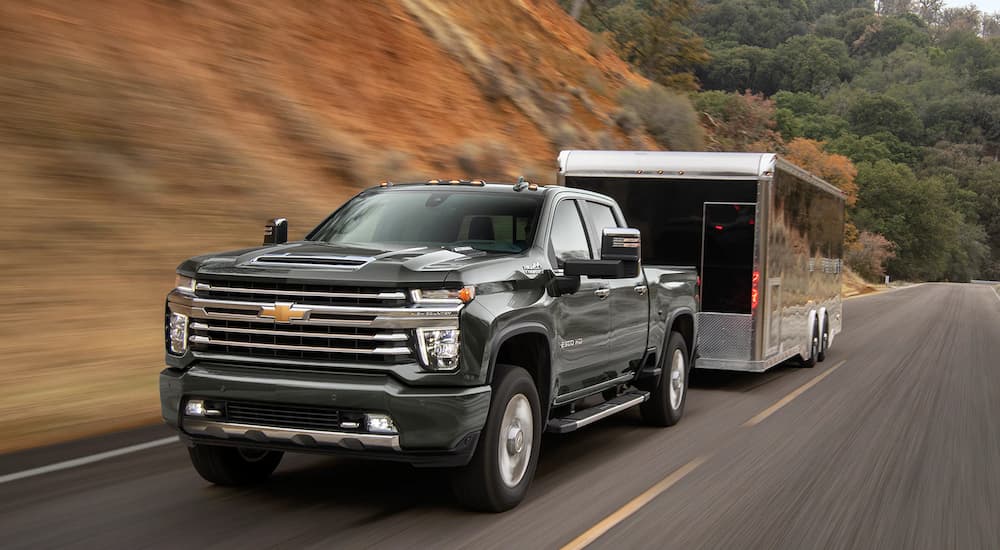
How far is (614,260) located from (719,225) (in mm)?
5736

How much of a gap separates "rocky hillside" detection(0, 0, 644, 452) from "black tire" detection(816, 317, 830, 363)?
869 cm

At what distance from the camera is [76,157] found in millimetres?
15641

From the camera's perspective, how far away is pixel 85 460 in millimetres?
7844

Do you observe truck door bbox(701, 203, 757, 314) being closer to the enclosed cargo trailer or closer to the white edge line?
the enclosed cargo trailer

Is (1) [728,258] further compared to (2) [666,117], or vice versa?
(2) [666,117]

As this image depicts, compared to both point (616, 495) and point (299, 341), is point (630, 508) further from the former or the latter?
point (299, 341)

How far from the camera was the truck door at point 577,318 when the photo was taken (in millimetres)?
7645

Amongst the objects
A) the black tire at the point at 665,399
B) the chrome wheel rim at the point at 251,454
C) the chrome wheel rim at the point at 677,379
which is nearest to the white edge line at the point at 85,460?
the chrome wheel rim at the point at 251,454

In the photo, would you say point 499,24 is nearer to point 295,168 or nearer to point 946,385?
point 295,168

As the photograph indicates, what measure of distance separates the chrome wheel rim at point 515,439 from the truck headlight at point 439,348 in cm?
60

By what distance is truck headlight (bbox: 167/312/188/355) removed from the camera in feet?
21.8

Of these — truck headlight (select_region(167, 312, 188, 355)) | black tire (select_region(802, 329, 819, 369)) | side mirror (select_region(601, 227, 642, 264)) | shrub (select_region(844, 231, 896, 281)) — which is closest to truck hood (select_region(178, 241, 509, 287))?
truck headlight (select_region(167, 312, 188, 355))

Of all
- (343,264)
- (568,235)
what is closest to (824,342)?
(568,235)

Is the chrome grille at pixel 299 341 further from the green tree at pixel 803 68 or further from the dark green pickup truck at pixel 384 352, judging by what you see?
the green tree at pixel 803 68
